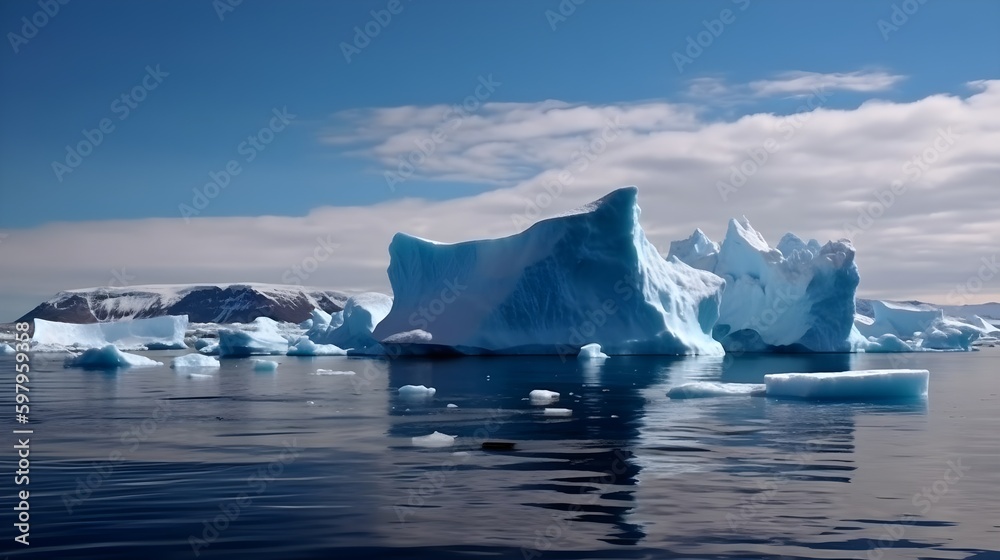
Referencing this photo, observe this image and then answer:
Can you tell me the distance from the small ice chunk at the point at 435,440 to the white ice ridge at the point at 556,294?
21.7 metres

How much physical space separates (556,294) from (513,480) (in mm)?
24740

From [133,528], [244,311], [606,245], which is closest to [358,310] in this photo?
[606,245]

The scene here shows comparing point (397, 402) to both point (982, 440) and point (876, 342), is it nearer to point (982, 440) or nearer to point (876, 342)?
point (982, 440)

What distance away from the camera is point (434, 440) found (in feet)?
35.5

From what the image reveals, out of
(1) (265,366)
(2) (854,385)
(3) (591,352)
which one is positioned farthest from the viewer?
(3) (591,352)

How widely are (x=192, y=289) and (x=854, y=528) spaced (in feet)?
403

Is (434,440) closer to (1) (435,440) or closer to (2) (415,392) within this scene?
→ (1) (435,440)

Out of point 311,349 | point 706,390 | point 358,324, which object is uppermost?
point 358,324

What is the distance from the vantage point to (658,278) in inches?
1355

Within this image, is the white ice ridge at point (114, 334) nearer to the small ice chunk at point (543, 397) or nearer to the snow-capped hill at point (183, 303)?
the small ice chunk at point (543, 397)

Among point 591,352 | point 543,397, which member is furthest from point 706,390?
point 591,352

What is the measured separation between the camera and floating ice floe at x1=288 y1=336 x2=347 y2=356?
41375 millimetres

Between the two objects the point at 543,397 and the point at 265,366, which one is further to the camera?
the point at 265,366

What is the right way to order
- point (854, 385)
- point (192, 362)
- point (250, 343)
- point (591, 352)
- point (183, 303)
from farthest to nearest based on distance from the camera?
point (183, 303)
point (250, 343)
point (591, 352)
point (192, 362)
point (854, 385)
